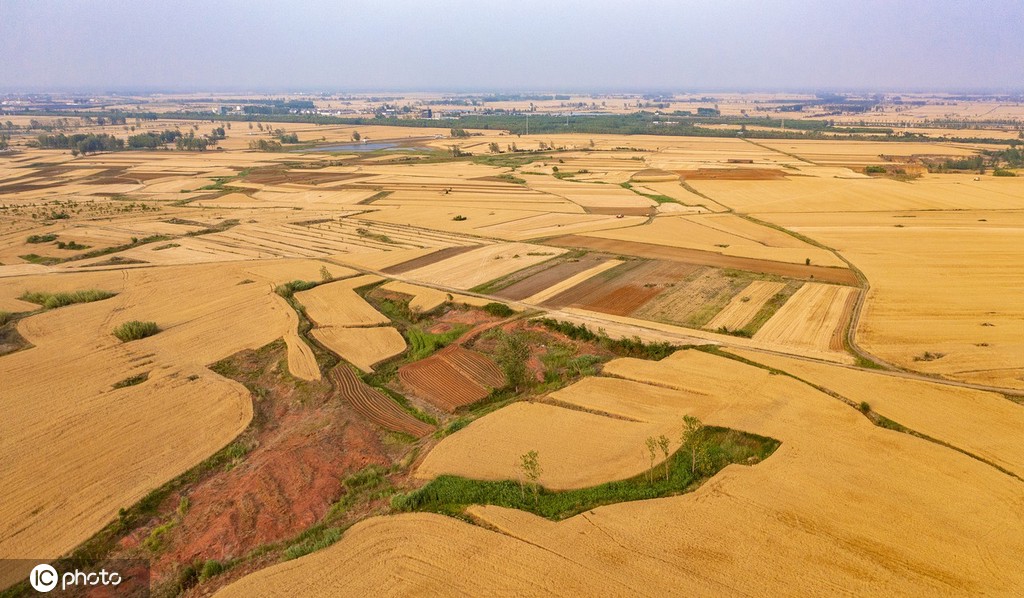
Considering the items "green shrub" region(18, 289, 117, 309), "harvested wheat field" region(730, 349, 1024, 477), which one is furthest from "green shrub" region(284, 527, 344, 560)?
"green shrub" region(18, 289, 117, 309)

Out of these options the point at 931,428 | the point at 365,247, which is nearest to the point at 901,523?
the point at 931,428

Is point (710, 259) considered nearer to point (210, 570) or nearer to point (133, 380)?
point (133, 380)

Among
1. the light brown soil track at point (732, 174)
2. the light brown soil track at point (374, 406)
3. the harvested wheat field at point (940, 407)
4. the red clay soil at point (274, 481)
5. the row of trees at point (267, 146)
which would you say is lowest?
the red clay soil at point (274, 481)

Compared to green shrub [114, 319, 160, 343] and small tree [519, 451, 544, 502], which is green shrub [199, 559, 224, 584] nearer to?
small tree [519, 451, 544, 502]

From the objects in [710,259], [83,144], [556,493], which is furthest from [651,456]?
[83,144]

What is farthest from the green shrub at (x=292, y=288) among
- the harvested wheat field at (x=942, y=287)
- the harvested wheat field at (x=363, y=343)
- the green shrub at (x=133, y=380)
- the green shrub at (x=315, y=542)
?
the harvested wheat field at (x=942, y=287)

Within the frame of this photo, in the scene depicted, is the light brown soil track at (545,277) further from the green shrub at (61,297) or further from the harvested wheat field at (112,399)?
the green shrub at (61,297)
